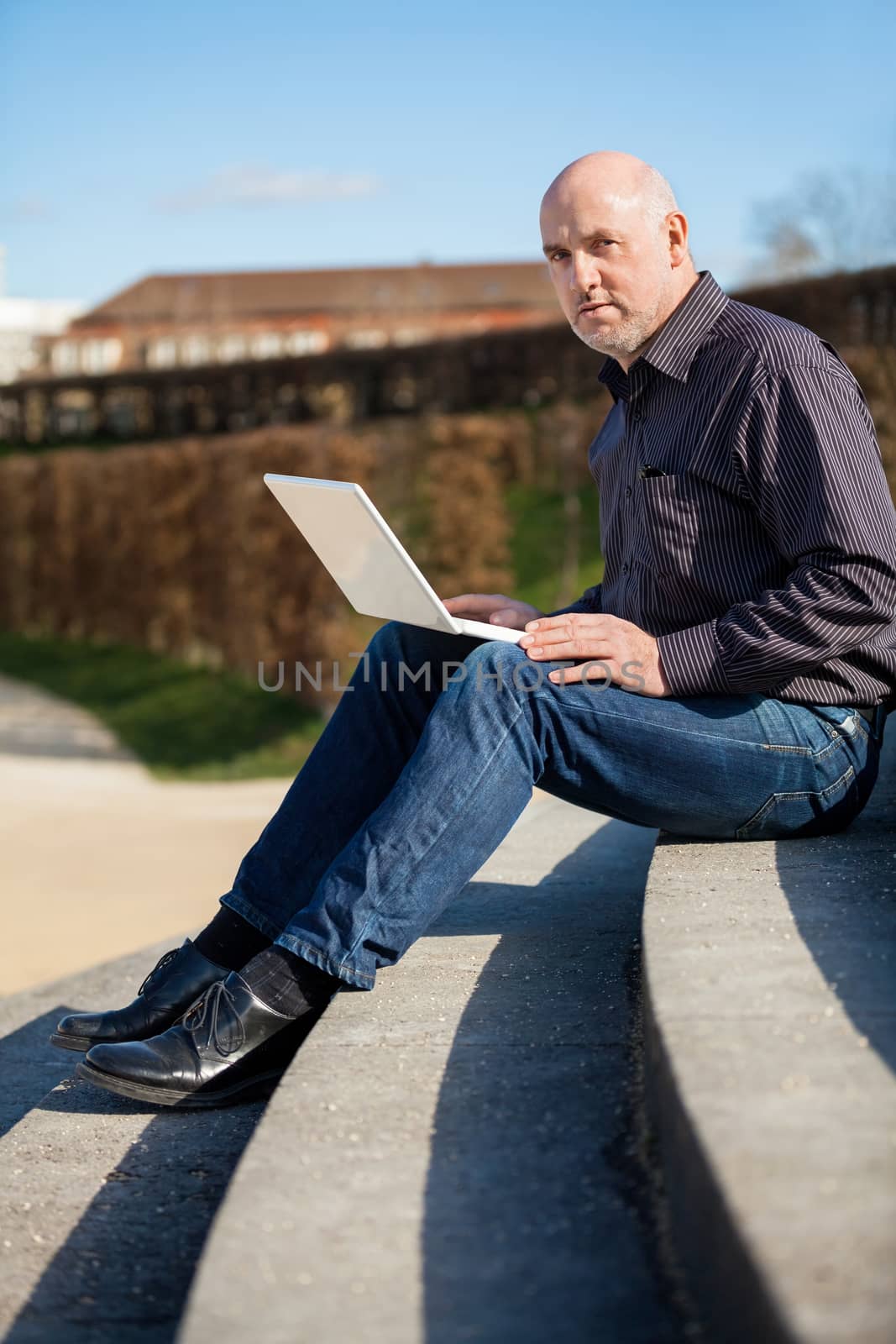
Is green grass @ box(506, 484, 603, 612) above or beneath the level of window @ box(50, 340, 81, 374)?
beneath

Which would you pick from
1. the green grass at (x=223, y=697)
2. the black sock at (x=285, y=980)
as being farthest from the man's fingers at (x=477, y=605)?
the green grass at (x=223, y=697)

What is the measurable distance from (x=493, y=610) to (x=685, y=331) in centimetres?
78

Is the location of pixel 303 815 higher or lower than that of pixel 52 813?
higher

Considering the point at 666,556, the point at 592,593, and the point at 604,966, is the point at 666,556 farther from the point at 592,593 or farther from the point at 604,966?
the point at 604,966

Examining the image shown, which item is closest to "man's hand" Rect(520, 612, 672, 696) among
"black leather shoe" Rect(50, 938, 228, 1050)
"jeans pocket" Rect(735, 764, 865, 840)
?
"jeans pocket" Rect(735, 764, 865, 840)

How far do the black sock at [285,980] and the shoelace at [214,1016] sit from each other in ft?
0.16

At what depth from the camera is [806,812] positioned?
282cm

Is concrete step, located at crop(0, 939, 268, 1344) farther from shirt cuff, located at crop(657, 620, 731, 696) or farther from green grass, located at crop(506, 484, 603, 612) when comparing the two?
green grass, located at crop(506, 484, 603, 612)

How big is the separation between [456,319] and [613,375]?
3084 inches

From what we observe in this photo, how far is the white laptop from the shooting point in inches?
103

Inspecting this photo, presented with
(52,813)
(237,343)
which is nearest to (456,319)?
(237,343)

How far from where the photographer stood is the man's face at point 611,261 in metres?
3.02

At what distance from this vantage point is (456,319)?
79.2 metres

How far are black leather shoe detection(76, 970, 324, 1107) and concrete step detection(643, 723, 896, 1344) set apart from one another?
771 millimetres
